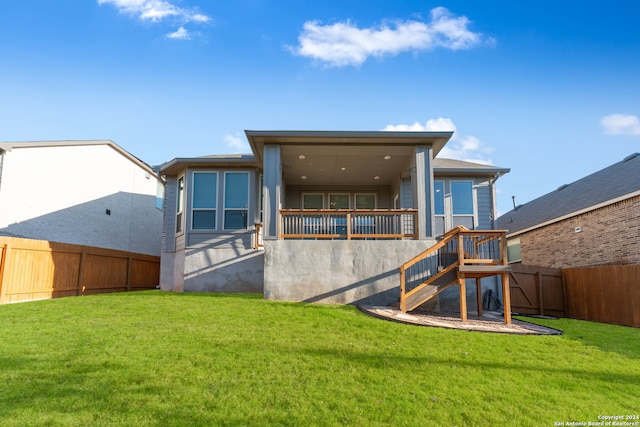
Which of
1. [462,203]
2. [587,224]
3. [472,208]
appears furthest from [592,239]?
[462,203]

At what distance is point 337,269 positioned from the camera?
10.2 m

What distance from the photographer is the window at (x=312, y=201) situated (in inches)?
637

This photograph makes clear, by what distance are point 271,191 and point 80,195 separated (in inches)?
442

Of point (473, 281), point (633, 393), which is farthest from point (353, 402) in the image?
point (473, 281)

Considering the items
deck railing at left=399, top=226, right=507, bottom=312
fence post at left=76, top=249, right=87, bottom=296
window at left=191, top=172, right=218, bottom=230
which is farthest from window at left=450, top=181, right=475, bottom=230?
fence post at left=76, top=249, right=87, bottom=296

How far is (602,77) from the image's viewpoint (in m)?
15.9

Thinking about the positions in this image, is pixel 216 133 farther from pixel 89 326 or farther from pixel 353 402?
pixel 353 402

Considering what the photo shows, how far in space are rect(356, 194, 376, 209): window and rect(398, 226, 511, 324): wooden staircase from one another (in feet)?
20.1

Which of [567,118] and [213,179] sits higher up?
[567,118]

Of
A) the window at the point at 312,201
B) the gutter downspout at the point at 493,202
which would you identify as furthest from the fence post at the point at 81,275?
the gutter downspout at the point at 493,202

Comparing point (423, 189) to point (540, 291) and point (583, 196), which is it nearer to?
point (540, 291)

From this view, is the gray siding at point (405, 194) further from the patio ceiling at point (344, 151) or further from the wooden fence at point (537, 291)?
the wooden fence at point (537, 291)

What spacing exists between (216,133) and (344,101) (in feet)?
18.6

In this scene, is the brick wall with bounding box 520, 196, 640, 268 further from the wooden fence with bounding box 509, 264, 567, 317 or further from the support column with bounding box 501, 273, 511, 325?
the support column with bounding box 501, 273, 511, 325
